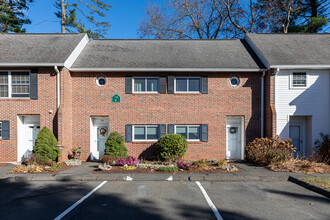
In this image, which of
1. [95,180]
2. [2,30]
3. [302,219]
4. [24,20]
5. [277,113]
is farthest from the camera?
[24,20]

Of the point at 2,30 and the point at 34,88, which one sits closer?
the point at 34,88

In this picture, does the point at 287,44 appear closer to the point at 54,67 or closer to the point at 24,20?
the point at 54,67

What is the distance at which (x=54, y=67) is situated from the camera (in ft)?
31.1

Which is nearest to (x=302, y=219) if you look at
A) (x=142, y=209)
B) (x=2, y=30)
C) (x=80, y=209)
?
(x=142, y=209)

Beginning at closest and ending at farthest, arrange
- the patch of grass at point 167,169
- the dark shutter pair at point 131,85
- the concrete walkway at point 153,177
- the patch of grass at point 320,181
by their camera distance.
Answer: the patch of grass at point 320,181 → the concrete walkway at point 153,177 → the patch of grass at point 167,169 → the dark shutter pair at point 131,85

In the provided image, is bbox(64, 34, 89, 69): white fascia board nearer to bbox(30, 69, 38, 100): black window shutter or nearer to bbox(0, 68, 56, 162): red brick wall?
bbox(0, 68, 56, 162): red brick wall

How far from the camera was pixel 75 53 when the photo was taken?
11.0 meters

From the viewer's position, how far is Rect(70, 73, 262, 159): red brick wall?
10.4 meters

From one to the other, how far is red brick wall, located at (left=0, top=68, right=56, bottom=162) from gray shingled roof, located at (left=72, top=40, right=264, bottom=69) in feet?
5.05

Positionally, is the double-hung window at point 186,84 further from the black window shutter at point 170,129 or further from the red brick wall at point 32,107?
the red brick wall at point 32,107

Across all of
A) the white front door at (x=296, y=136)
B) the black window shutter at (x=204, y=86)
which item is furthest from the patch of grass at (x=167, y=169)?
the white front door at (x=296, y=136)

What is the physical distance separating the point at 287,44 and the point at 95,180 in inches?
528

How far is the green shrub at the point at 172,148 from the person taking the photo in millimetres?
9297

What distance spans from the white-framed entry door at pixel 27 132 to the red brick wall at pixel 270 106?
12205 millimetres
